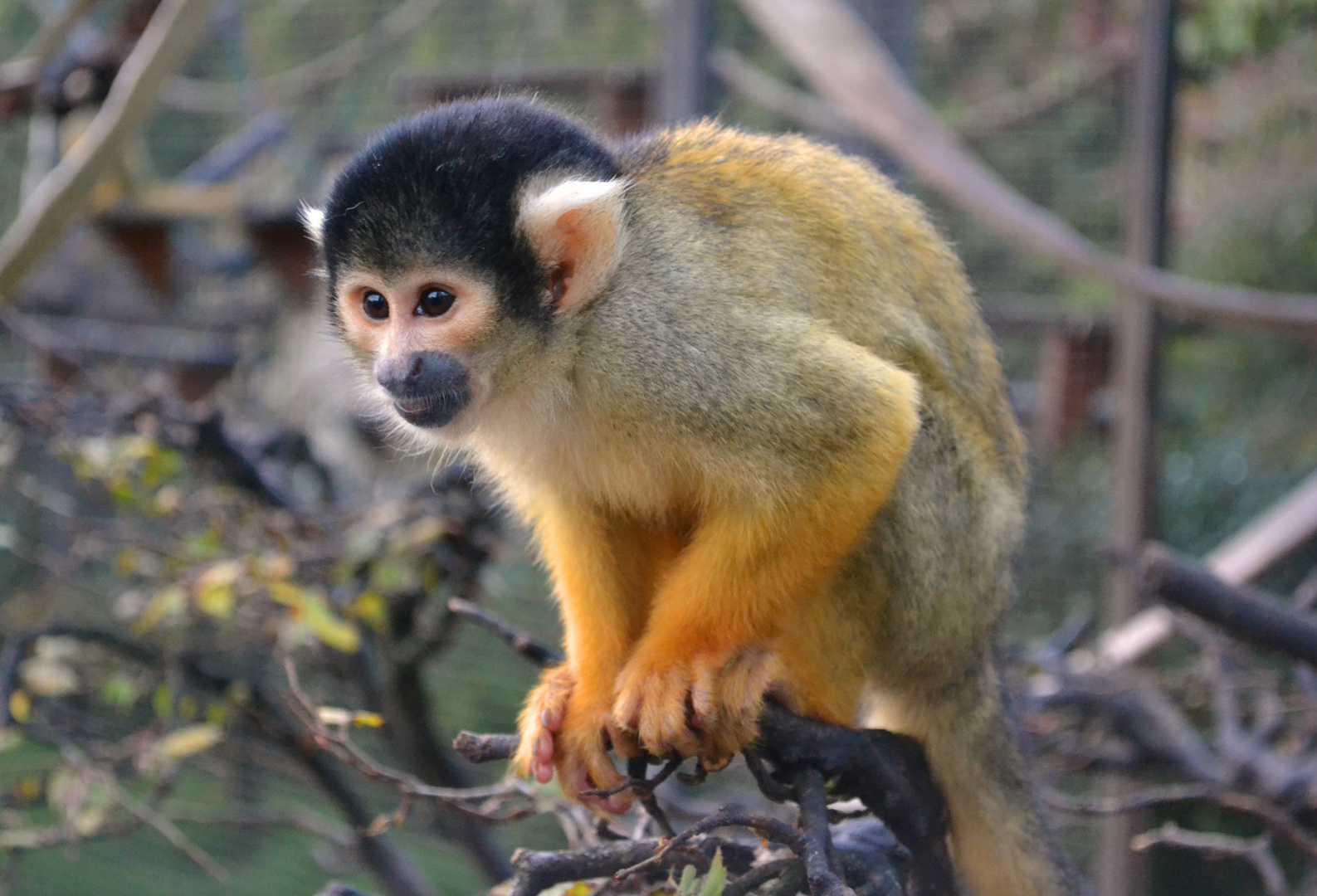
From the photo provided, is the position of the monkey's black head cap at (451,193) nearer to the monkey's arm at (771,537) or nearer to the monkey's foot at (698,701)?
the monkey's arm at (771,537)

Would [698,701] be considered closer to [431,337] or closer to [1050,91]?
[431,337]

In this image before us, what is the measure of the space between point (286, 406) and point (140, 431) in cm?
296

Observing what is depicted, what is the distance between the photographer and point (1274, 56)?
208 inches

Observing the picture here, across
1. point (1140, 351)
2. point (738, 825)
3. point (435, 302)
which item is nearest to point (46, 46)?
point (435, 302)

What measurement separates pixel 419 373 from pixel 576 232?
1.03 ft

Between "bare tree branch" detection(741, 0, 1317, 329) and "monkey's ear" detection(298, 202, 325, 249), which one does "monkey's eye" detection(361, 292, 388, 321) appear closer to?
"monkey's ear" detection(298, 202, 325, 249)

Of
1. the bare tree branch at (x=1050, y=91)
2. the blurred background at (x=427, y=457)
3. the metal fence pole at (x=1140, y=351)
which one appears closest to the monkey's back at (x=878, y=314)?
the blurred background at (x=427, y=457)

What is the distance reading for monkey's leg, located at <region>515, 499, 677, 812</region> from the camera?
178 cm

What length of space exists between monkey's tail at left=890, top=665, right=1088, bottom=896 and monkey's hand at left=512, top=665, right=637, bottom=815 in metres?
0.53

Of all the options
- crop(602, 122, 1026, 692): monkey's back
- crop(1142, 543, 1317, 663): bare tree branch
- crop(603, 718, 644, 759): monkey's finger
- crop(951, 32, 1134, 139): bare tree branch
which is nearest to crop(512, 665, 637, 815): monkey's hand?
crop(603, 718, 644, 759): monkey's finger

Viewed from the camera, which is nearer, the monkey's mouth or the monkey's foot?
the monkey's foot

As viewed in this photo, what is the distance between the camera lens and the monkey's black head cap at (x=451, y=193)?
1.71 metres

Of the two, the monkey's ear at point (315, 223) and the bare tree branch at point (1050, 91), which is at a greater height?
the bare tree branch at point (1050, 91)

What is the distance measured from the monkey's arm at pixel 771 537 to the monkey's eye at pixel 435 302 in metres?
0.47
